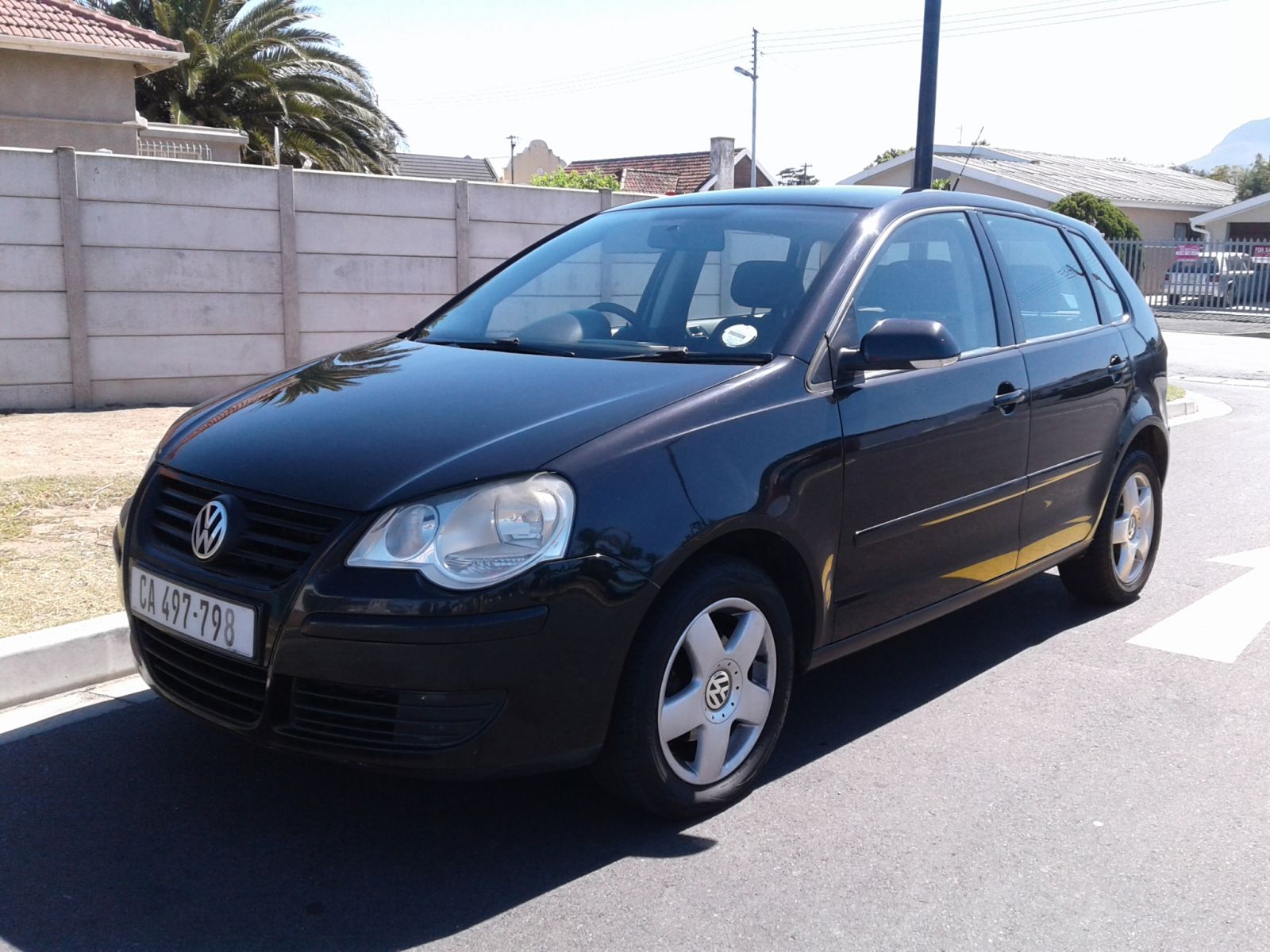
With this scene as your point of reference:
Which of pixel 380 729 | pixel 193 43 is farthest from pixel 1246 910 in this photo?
pixel 193 43

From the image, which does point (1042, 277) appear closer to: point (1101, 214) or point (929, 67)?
point (929, 67)

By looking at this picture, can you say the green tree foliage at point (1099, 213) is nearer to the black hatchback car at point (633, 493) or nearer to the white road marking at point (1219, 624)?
the white road marking at point (1219, 624)

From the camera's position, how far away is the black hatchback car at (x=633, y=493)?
292 cm

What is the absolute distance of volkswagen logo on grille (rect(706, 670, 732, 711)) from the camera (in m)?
3.36

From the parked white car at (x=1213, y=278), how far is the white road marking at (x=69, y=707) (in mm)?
32343

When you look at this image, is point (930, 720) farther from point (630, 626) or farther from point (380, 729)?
point (380, 729)

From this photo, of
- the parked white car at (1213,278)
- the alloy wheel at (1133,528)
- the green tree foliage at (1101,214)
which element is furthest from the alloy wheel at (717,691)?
the parked white car at (1213,278)

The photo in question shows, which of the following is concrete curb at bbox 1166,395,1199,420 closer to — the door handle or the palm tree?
the door handle

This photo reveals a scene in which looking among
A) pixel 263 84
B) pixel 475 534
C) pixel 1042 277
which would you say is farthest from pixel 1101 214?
pixel 475 534

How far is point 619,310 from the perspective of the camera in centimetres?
422

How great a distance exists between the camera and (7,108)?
57.8ft

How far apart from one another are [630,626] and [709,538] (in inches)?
13.4

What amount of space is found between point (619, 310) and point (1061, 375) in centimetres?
174

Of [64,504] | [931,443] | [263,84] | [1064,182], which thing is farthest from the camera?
[1064,182]
